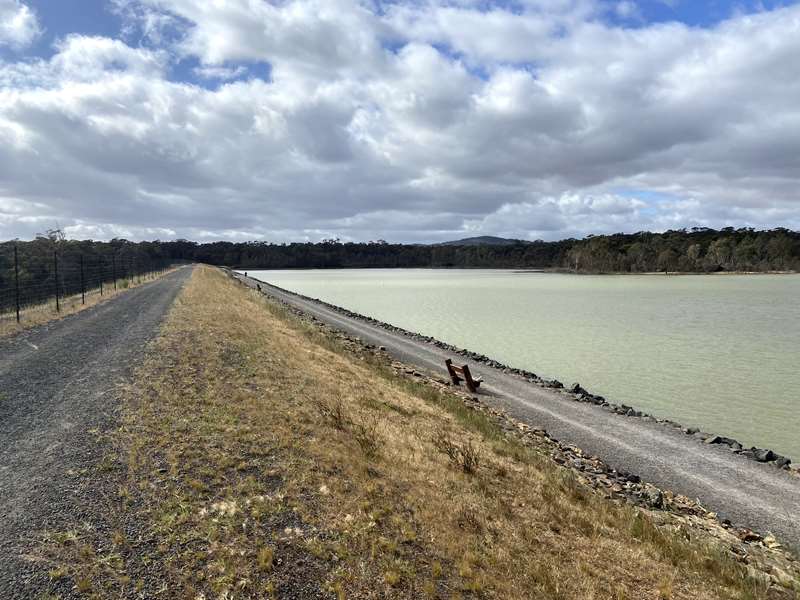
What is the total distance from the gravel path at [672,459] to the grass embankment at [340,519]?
311cm

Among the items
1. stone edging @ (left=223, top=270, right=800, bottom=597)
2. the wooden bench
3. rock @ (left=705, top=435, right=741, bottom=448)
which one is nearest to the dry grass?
the wooden bench

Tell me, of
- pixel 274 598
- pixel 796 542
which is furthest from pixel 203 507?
pixel 796 542

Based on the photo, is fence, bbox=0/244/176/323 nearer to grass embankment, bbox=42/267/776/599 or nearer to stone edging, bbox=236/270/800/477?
grass embankment, bbox=42/267/776/599

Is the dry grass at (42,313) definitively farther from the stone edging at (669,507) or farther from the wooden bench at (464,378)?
the stone edging at (669,507)

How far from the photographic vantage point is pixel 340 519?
6.33m

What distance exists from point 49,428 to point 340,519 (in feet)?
18.9

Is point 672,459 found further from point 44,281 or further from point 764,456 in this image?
point 44,281

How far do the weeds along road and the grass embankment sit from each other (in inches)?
14.9

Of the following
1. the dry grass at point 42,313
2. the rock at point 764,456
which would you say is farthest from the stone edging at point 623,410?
the dry grass at point 42,313

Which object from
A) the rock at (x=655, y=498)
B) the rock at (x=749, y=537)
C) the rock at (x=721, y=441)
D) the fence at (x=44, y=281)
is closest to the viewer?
the rock at (x=749, y=537)

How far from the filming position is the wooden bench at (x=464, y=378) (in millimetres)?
19828

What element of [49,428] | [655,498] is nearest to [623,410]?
[655,498]

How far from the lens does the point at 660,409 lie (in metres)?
18.9

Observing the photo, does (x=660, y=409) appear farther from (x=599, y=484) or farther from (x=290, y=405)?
(x=290, y=405)
